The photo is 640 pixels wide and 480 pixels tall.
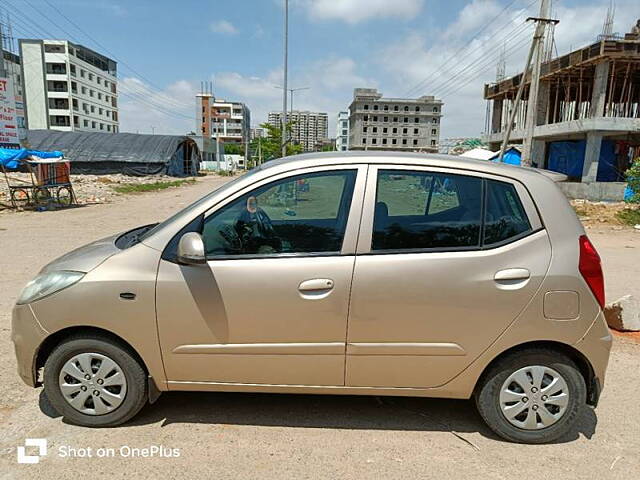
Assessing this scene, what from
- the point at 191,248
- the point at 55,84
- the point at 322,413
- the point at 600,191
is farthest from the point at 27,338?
the point at 55,84

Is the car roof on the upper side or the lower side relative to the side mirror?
upper

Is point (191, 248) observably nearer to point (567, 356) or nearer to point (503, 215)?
point (503, 215)

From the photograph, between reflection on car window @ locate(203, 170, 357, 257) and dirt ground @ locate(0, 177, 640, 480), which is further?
reflection on car window @ locate(203, 170, 357, 257)

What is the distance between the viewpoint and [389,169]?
261 cm

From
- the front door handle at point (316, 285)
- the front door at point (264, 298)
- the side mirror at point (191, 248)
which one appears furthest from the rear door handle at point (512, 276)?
the side mirror at point (191, 248)

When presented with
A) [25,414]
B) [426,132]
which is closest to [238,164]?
[426,132]

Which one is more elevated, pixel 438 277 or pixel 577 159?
pixel 577 159

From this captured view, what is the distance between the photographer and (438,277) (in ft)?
8.07

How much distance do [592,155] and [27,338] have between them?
2343cm

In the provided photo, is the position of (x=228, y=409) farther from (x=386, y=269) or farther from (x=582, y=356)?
(x=582, y=356)

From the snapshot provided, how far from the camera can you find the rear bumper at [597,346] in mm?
2516

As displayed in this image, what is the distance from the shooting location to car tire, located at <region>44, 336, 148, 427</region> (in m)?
2.63

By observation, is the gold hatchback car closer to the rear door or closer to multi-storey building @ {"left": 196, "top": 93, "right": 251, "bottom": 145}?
the rear door

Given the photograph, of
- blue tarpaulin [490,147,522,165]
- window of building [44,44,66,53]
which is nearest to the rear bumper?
blue tarpaulin [490,147,522,165]
